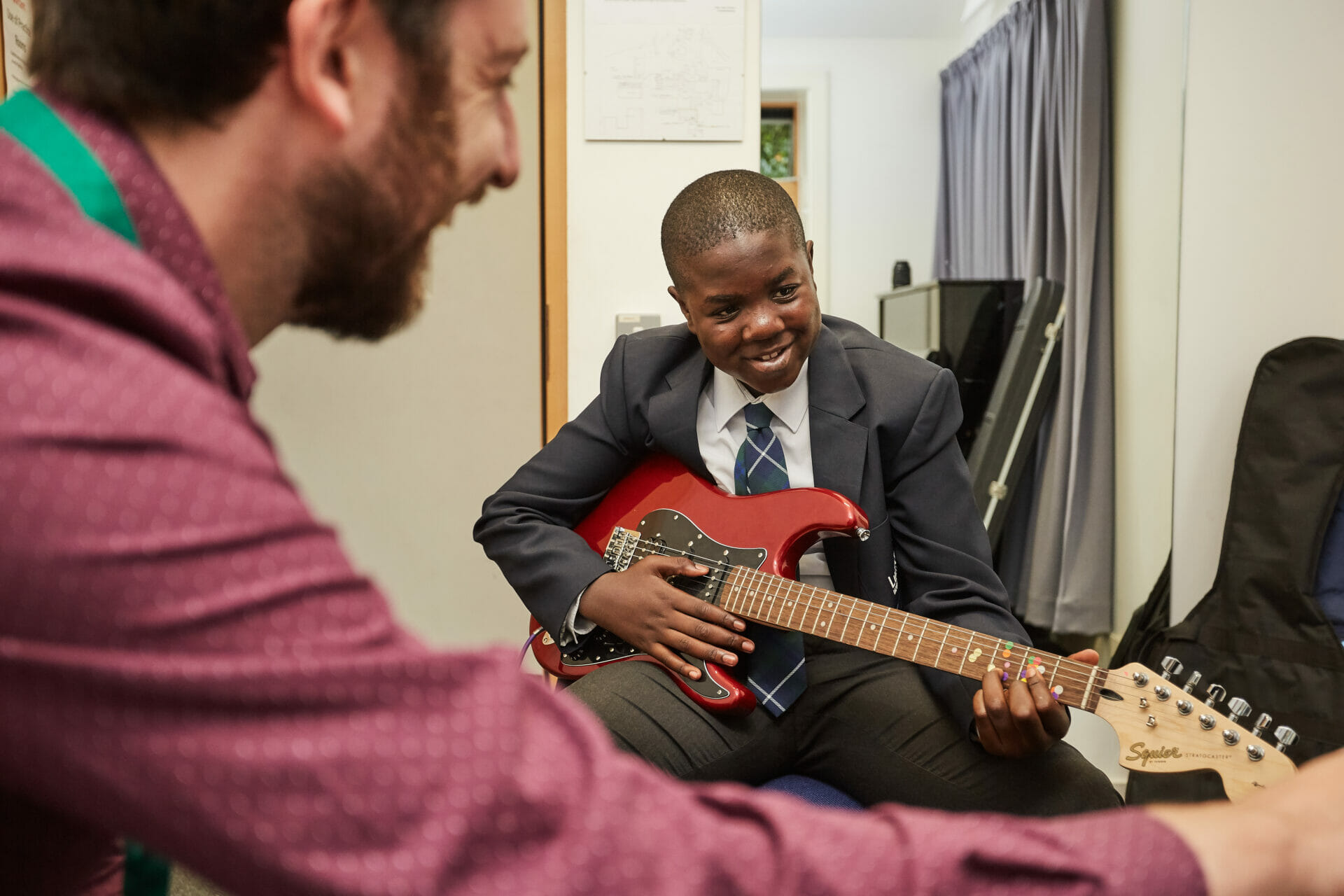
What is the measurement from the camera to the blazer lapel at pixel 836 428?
1.33m

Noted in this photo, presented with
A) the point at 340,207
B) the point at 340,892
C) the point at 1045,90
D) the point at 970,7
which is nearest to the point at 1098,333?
the point at 1045,90

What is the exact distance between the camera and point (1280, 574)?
5.79ft

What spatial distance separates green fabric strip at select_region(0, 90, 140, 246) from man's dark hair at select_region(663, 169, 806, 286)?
3.31 feet

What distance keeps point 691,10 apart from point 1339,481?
1540 mm

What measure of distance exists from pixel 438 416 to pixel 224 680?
1913 mm

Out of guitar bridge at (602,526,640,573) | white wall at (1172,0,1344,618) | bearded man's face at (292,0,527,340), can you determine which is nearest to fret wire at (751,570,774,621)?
guitar bridge at (602,526,640,573)

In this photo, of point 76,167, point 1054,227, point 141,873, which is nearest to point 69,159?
point 76,167

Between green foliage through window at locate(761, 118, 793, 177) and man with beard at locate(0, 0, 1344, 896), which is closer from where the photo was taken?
man with beard at locate(0, 0, 1344, 896)

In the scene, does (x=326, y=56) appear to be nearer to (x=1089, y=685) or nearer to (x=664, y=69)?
(x=1089, y=685)

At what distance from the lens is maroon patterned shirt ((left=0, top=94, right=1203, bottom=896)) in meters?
0.29

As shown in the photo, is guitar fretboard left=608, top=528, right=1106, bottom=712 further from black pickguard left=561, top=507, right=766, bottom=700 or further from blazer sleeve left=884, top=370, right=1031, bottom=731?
blazer sleeve left=884, top=370, right=1031, bottom=731

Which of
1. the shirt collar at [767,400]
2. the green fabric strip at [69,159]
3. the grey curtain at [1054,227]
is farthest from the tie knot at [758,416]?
the grey curtain at [1054,227]

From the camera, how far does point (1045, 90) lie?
2.46 m

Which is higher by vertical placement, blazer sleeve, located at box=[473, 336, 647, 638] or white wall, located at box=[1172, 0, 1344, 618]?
white wall, located at box=[1172, 0, 1344, 618]
